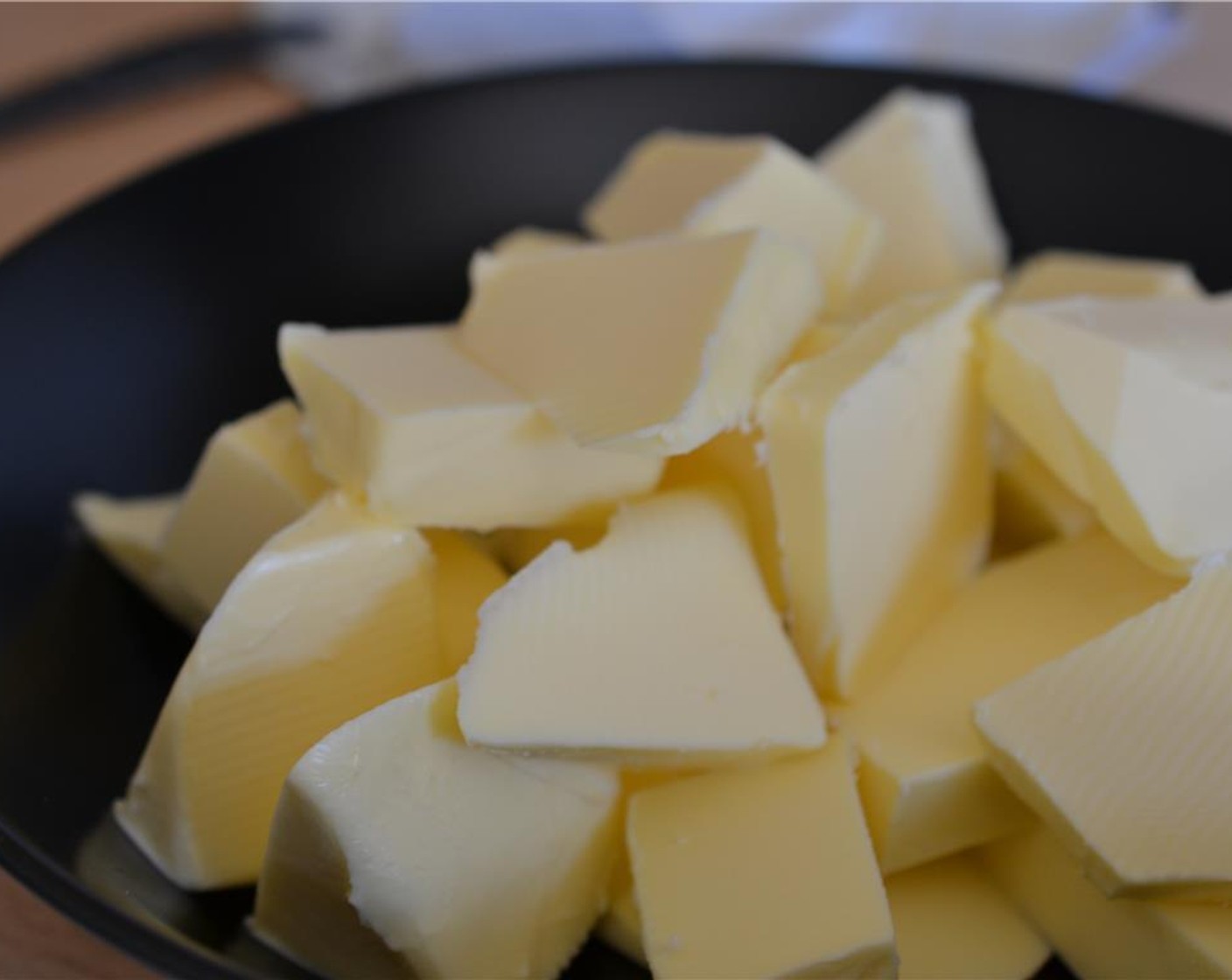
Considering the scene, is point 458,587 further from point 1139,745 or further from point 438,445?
point 1139,745

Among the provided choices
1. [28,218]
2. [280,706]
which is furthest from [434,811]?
[28,218]

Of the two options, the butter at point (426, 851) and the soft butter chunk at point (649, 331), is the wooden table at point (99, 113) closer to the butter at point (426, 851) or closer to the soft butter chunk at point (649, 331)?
the soft butter chunk at point (649, 331)

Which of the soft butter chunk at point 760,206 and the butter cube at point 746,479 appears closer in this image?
the butter cube at point 746,479

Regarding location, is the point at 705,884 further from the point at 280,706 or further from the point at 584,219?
the point at 584,219

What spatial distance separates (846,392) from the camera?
2.39 ft

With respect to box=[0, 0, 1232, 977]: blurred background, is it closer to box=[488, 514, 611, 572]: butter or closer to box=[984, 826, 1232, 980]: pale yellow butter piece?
box=[488, 514, 611, 572]: butter

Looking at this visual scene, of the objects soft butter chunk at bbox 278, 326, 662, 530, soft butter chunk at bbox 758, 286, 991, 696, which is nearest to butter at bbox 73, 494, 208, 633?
soft butter chunk at bbox 278, 326, 662, 530

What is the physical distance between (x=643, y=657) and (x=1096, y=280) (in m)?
0.54

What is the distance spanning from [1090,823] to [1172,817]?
1.6 inches

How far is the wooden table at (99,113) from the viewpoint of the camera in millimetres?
1324

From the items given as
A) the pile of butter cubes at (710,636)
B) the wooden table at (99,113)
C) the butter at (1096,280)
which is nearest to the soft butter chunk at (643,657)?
the pile of butter cubes at (710,636)

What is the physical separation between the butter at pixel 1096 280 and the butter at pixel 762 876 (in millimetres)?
428

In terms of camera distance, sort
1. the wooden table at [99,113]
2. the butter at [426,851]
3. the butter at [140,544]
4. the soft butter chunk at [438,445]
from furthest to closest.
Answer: the wooden table at [99,113]
the butter at [140,544]
the soft butter chunk at [438,445]
the butter at [426,851]

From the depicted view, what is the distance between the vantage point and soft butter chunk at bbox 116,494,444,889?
695 millimetres
